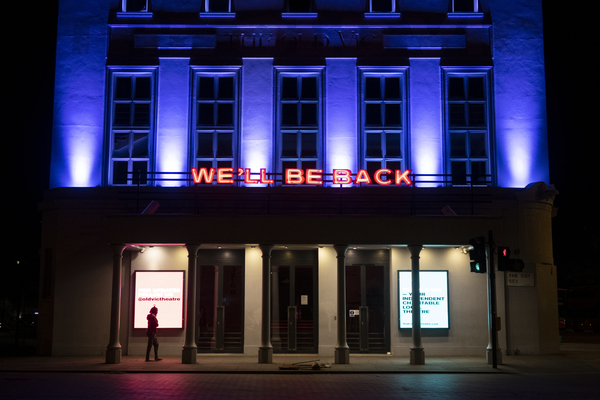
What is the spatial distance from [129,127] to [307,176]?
23.7 ft

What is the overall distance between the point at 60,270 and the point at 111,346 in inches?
162

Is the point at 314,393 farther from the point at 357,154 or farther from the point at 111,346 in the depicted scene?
the point at 357,154

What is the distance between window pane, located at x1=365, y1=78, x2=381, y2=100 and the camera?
78.0ft

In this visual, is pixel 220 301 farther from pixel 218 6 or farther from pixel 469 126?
pixel 218 6

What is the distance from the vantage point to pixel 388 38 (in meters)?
24.0

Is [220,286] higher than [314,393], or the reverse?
[220,286]

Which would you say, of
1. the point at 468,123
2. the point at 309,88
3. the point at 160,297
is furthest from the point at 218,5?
the point at 160,297

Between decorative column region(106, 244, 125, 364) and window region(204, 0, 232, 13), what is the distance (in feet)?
33.8

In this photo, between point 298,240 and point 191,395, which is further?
point 298,240

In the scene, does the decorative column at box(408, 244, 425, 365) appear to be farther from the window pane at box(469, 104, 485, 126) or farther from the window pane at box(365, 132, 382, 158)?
the window pane at box(469, 104, 485, 126)

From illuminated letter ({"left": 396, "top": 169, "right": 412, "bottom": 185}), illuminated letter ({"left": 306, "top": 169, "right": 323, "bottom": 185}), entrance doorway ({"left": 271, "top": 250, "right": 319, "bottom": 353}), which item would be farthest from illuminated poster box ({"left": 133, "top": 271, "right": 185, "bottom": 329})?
illuminated letter ({"left": 396, "top": 169, "right": 412, "bottom": 185})

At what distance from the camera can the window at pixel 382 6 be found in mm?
24391

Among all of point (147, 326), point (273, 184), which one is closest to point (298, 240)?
point (273, 184)

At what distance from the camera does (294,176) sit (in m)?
21.2
